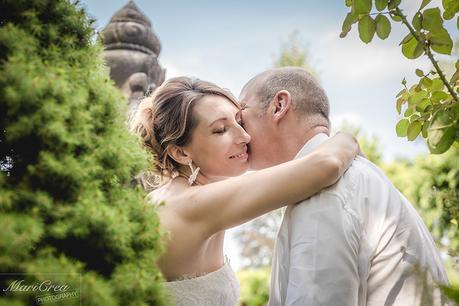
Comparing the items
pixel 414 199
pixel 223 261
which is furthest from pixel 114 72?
pixel 414 199

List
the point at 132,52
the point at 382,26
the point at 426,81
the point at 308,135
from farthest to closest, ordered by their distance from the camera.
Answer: the point at 132,52 < the point at 308,135 < the point at 426,81 < the point at 382,26

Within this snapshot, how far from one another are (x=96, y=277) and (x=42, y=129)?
45cm

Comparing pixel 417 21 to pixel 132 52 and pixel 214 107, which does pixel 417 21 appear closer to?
pixel 214 107

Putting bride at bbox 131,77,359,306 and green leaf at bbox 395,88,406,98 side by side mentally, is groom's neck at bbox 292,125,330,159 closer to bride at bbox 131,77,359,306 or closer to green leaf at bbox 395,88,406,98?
bride at bbox 131,77,359,306

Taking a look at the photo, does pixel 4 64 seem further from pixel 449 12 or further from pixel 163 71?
pixel 163 71

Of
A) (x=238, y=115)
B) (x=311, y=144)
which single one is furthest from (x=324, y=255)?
(x=238, y=115)

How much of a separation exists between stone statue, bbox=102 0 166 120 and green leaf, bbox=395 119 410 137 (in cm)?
420

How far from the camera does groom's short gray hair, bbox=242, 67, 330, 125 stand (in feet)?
9.46

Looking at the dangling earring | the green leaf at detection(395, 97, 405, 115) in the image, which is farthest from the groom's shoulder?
the dangling earring

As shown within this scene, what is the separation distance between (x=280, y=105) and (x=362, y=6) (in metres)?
1.04

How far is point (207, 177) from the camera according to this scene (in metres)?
3.09

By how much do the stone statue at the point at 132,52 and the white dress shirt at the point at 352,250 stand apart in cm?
421

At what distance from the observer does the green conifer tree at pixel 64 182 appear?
1163mm

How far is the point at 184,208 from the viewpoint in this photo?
2428mm
